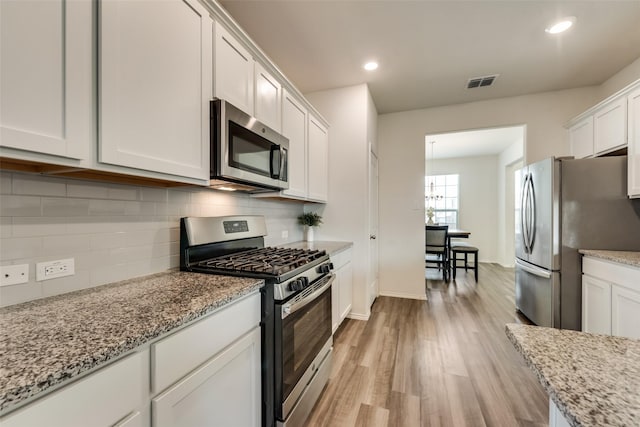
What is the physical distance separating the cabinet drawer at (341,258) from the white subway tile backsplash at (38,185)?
1.80 meters

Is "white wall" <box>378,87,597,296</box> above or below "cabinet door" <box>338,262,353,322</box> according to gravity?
above

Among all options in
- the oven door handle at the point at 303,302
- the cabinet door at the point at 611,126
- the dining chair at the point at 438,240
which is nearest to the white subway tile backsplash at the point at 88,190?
the oven door handle at the point at 303,302

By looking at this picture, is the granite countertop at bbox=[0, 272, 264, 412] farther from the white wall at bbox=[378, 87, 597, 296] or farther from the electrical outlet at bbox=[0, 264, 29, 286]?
the white wall at bbox=[378, 87, 597, 296]

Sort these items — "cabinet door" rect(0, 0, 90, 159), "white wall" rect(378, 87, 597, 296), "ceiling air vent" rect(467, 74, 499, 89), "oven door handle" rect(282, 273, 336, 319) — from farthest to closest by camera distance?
"white wall" rect(378, 87, 597, 296) → "ceiling air vent" rect(467, 74, 499, 89) → "oven door handle" rect(282, 273, 336, 319) → "cabinet door" rect(0, 0, 90, 159)

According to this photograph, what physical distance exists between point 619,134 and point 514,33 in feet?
4.45

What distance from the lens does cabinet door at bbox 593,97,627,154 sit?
2365 millimetres

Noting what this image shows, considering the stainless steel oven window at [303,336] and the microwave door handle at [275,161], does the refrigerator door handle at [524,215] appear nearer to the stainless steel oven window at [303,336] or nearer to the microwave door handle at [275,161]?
the stainless steel oven window at [303,336]

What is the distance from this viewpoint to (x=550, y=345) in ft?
2.19

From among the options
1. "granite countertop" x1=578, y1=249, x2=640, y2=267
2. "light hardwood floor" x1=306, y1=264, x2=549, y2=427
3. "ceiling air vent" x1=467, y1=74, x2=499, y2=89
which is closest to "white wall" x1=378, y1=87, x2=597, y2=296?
"ceiling air vent" x1=467, y1=74, x2=499, y2=89

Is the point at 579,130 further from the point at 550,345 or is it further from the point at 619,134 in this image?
the point at 550,345

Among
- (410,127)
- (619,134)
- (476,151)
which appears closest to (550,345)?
(619,134)

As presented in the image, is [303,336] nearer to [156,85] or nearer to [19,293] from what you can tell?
[19,293]

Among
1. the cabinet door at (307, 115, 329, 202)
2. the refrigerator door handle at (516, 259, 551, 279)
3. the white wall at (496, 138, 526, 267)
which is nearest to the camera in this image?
the refrigerator door handle at (516, 259, 551, 279)

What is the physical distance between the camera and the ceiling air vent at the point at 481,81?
2949 millimetres
